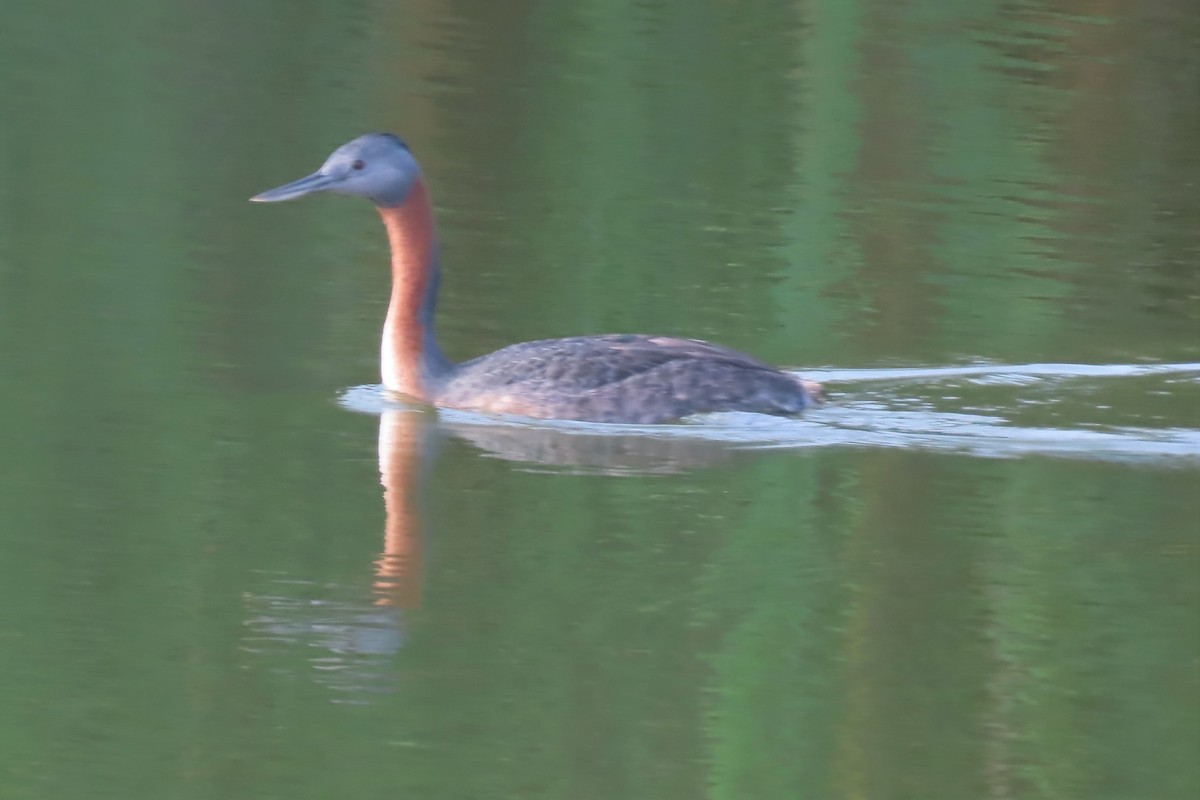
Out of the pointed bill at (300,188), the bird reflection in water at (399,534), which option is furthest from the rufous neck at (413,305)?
the pointed bill at (300,188)

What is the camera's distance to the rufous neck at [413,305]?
9.53 m

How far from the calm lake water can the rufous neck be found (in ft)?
0.51

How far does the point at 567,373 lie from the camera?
30.2 ft

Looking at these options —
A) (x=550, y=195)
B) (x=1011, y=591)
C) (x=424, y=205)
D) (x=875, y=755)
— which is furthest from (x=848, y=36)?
(x=875, y=755)

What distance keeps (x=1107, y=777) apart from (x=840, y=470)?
2.72m

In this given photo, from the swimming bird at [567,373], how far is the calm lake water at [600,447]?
0.13 m

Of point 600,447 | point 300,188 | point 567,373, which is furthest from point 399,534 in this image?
point 300,188

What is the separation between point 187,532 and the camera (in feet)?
24.8

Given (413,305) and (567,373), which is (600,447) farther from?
(413,305)

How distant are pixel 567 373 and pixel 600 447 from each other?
0.45 m

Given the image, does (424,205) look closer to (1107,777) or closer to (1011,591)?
(1011,591)

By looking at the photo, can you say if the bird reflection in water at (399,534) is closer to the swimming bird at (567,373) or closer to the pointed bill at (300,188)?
the swimming bird at (567,373)

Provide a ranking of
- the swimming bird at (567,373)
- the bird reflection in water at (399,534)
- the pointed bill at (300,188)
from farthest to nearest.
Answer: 1. the pointed bill at (300,188)
2. the swimming bird at (567,373)
3. the bird reflection in water at (399,534)

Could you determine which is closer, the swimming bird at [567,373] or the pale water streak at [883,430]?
the pale water streak at [883,430]
